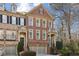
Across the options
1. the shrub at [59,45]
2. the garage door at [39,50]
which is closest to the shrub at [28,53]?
the garage door at [39,50]

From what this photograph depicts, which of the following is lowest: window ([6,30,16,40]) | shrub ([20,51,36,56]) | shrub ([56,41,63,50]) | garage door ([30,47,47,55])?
shrub ([20,51,36,56])

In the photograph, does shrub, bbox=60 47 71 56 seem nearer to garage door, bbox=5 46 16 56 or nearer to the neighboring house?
the neighboring house

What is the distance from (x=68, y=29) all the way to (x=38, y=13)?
2.00 feet

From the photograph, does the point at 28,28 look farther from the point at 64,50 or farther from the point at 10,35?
the point at 64,50

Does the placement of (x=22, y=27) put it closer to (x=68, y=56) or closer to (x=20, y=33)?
(x=20, y=33)

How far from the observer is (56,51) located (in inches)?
133

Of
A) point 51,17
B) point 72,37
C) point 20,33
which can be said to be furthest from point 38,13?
point 72,37

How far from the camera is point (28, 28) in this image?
11.4 feet

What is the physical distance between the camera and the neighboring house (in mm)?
3379

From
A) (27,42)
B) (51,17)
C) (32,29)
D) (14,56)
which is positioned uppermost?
(51,17)

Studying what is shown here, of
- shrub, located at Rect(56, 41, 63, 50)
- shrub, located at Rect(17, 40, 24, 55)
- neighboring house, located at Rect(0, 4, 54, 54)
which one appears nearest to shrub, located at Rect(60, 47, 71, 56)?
shrub, located at Rect(56, 41, 63, 50)

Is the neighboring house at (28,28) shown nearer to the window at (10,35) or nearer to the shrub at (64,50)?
the window at (10,35)

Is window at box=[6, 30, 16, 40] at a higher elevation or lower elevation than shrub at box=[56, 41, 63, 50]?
higher

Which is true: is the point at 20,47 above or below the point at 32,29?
below
